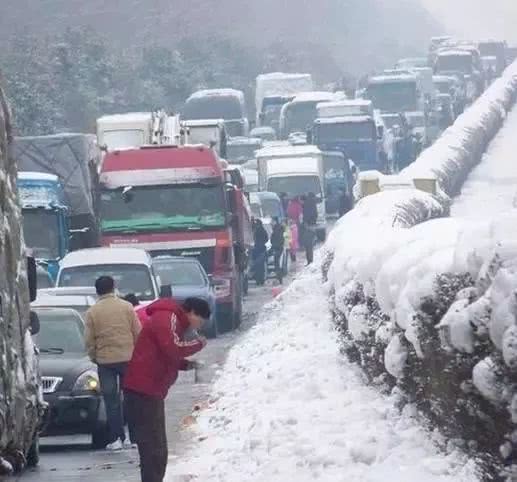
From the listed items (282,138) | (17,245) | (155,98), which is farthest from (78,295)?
(155,98)

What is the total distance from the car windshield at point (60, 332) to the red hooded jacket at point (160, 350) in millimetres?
5332

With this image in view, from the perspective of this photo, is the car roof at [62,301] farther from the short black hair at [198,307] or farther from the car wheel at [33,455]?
the short black hair at [198,307]

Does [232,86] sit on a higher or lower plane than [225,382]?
lower

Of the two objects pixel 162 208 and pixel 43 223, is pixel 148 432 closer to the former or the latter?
pixel 162 208

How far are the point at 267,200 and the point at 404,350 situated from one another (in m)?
33.7

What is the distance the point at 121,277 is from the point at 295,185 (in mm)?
24413

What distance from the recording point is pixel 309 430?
12891 millimetres

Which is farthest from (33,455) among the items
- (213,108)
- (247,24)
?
(247,24)

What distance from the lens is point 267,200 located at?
4578 cm

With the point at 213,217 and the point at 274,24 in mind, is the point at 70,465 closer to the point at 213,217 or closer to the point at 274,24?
the point at 213,217

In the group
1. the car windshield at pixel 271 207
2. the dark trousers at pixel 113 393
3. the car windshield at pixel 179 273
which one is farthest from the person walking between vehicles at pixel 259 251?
the dark trousers at pixel 113 393

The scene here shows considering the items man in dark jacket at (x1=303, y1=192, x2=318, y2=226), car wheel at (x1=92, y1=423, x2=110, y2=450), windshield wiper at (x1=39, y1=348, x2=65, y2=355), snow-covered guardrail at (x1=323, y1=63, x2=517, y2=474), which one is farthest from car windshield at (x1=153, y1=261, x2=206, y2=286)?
man in dark jacket at (x1=303, y1=192, x2=318, y2=226)

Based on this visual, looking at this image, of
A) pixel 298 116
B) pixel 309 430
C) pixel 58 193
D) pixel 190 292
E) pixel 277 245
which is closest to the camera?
pixel 309 430

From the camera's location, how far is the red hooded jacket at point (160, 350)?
11.7 meters
